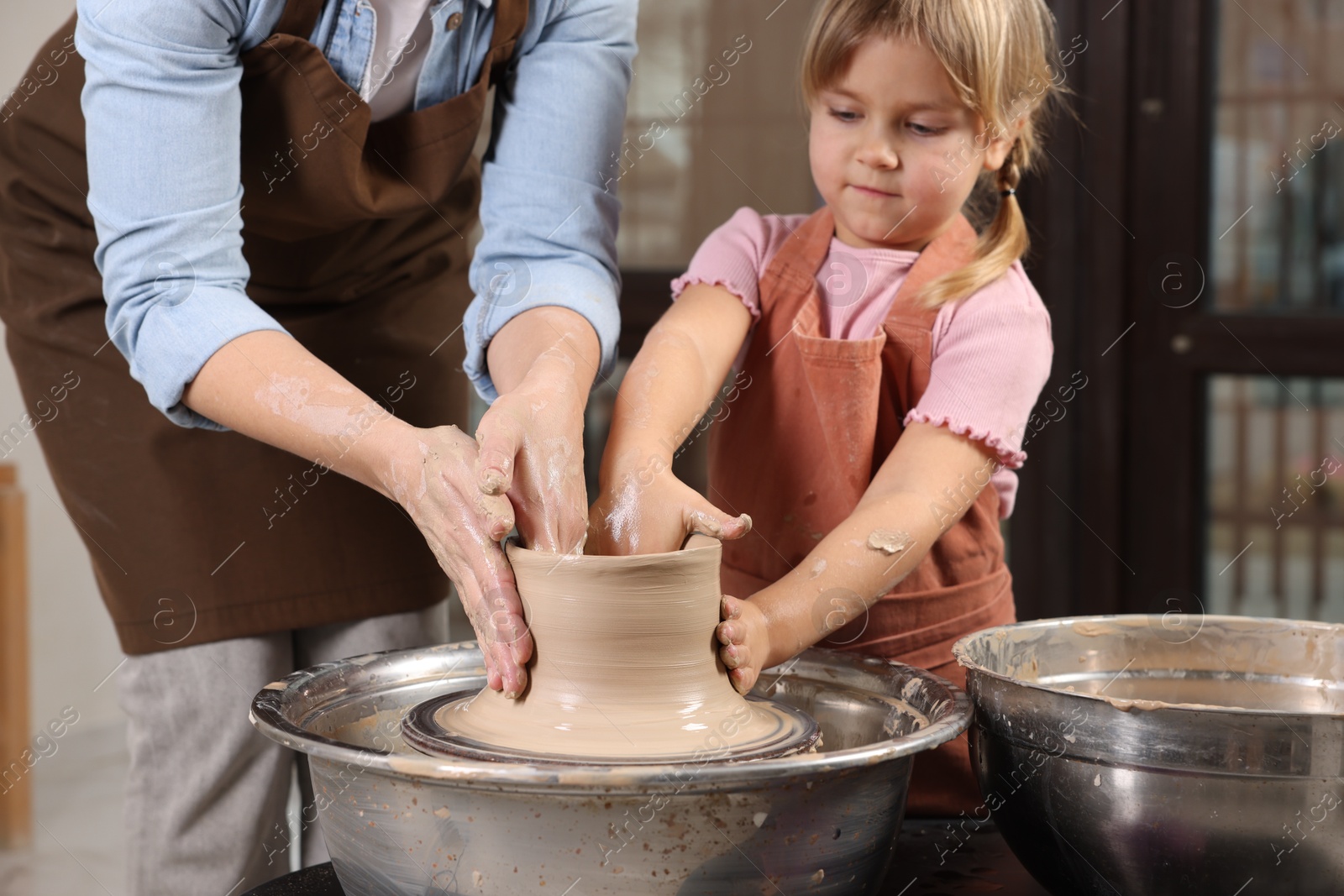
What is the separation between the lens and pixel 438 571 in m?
1.40

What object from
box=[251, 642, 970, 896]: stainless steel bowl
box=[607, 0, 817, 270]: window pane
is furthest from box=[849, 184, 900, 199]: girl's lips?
box=[607, 0, 817, 270]: window pane

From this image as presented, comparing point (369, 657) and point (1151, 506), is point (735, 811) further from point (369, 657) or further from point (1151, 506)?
point (1151, 506)

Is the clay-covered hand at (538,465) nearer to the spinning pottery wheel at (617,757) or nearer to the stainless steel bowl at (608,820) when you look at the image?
the spinning pottery wheel at (617,757)

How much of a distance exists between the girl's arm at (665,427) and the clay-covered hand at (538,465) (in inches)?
1.6

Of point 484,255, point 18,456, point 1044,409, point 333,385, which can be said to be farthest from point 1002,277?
point 18,456

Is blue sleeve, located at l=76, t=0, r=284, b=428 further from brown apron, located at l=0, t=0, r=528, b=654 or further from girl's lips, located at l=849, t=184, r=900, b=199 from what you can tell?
girl's lips, located at l=849, t=184, r=900, b=199

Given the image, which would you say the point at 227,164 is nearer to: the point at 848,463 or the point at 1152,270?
the point at 848,463

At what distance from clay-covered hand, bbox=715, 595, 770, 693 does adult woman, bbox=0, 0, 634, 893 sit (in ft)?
0.74

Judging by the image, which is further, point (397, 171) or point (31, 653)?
point (31, 653)

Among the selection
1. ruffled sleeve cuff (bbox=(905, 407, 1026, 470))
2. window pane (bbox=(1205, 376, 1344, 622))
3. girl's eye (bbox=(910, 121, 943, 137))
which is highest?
girl's eye (bbox=(910, 121, 943, 137))

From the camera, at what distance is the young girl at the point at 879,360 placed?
1.05m

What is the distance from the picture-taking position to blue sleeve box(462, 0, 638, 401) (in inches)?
49.0

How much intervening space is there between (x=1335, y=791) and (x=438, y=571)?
37.1 inches

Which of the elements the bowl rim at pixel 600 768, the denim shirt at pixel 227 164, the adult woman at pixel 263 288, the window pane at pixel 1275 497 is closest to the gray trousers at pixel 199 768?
the adult woman at pixel 263 288
